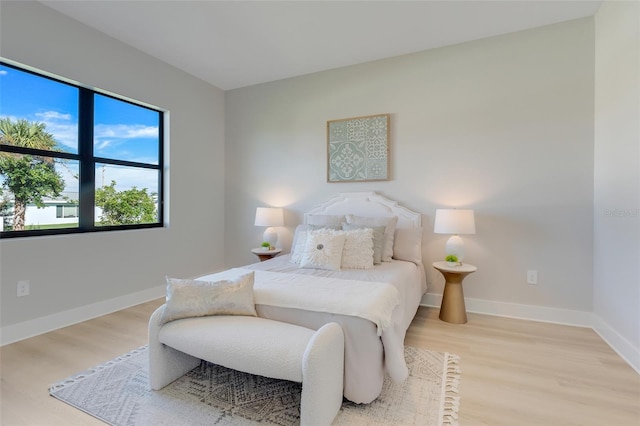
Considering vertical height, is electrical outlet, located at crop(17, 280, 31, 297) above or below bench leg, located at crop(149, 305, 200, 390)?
above

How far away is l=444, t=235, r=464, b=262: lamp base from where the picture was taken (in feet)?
9.28

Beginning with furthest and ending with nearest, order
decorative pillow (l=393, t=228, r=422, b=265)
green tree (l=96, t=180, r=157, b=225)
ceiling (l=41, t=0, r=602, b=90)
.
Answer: green tree (l=96, t=180, r=157, b=225) → decorative pillow (l=393, t=228, r=422, b=265) → ceiling (l=41, t=0, r=602, b=90)

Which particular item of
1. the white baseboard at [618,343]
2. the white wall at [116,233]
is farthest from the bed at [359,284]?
the white wall at [116,233]

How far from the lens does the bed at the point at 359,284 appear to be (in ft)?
5.13

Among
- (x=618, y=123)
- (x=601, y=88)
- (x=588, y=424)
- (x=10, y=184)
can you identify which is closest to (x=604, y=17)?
(x=601, y=88)

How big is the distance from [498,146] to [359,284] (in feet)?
6.95

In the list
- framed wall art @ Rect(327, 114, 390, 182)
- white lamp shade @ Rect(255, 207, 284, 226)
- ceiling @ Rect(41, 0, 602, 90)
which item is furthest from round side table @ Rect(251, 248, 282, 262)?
ceiling @ Rect(41, 0, 602, 90)

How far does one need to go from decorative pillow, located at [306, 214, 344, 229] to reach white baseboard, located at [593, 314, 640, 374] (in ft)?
7.68

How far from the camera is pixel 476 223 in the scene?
10.0ft

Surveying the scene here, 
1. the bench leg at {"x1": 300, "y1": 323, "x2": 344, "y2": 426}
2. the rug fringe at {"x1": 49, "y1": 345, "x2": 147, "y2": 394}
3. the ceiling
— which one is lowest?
the rug fringe at {"x1": 49, "y1": 345, "x2": 147, "y2": 394}

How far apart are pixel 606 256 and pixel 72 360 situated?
414 cm

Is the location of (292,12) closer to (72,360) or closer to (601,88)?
(601,88)

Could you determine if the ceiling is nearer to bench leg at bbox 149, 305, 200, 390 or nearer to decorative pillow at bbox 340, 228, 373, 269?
decorative pillow at bbox 340, 228, 373, 269

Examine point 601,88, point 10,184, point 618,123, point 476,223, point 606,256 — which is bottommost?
point 606,256
